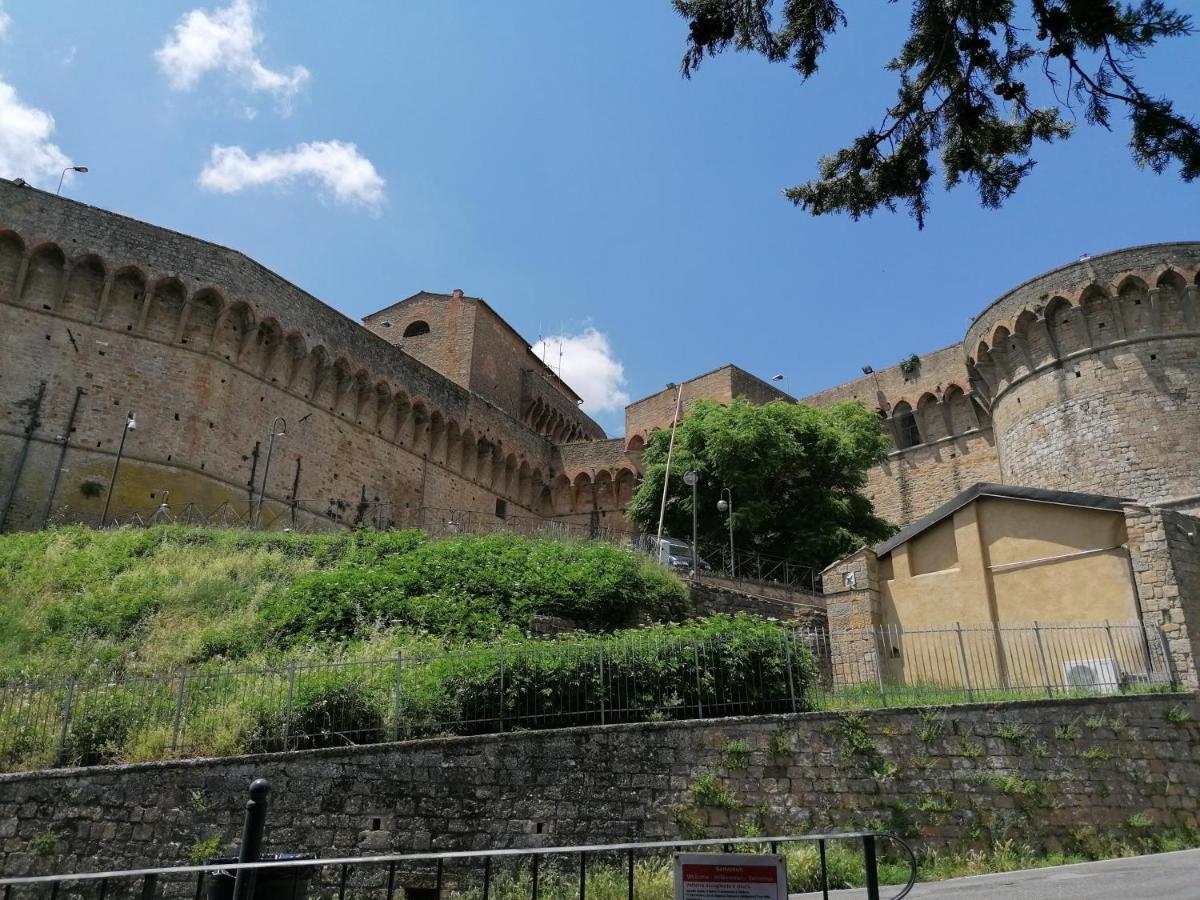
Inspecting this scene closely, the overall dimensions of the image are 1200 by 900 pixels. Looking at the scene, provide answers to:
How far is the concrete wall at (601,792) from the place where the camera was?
8.28m

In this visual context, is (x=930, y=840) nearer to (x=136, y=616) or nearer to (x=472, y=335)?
(x=136, y=616)

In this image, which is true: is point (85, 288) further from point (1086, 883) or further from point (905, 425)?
point (905, 425)

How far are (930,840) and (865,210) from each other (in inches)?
229

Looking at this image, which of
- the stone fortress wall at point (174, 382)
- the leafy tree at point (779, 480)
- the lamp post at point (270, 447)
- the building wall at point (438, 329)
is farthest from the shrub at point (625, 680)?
the building wall at point (438, 329)

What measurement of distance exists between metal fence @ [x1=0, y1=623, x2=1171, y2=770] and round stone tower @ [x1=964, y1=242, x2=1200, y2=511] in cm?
1296

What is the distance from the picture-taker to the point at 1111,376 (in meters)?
→ 22.3

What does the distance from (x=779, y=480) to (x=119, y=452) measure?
16.3 meters

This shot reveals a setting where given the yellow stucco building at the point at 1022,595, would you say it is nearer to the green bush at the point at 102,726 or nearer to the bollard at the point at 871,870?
the bollard at the point at 871,870

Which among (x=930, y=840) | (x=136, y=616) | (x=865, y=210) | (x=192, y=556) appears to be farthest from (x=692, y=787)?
(x=192, y=556)

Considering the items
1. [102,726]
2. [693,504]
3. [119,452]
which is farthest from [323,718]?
[119,452]

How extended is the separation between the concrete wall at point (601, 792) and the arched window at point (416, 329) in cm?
2974

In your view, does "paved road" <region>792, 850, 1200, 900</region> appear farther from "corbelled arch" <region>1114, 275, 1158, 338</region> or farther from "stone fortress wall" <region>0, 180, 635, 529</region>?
"stone fortress wall" <region>0, 180, 635, 529</region>

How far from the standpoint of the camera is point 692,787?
8469 mm

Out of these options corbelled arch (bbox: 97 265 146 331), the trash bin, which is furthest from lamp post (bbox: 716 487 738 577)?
the trash bin
